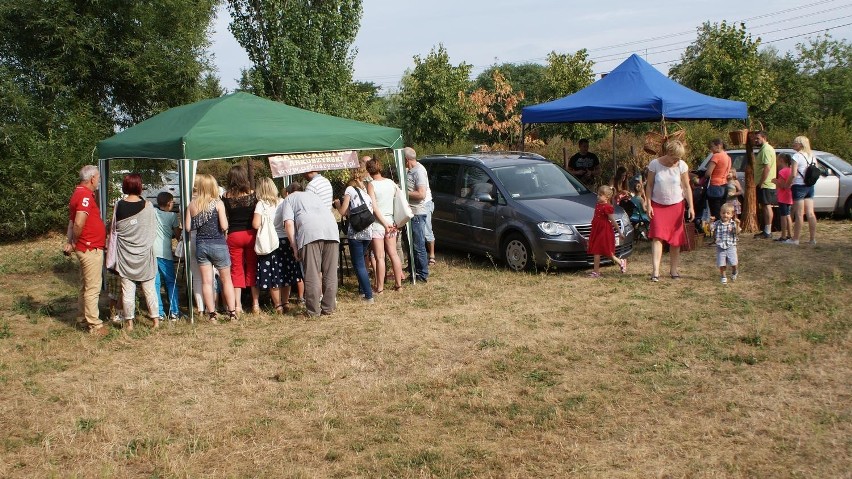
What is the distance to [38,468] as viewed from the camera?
484 cm

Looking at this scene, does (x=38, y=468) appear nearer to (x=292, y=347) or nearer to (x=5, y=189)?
(x=292, y=347)

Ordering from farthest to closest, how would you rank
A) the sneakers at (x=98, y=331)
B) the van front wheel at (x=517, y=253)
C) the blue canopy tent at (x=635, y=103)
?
1. the blue canopy tent at (x=635, y=103)
2. the van front wheel at (x=517, y=253)
3. the sneakers at (x=98, y=331)

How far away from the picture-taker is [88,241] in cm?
797

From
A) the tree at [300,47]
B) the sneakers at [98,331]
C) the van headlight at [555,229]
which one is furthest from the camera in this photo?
the tree at [300,47]

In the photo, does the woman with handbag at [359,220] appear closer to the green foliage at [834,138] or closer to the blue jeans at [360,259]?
the blue jeans at [360,259]

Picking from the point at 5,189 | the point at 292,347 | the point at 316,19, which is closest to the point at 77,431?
the point at 292,347

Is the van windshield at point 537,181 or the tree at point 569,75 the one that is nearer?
the van windshield at point 537,181

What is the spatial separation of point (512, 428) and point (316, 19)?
17.1 metres

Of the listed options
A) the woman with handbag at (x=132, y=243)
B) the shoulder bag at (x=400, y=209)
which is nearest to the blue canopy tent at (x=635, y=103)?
the shoulder bag at (x=400, y=209)

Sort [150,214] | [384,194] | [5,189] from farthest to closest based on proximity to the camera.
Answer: [5,189]
[384,194]
[150,214]

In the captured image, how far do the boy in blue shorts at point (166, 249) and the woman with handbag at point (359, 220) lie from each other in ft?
6.28

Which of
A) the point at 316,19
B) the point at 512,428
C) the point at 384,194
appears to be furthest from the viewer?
the point at 316,19

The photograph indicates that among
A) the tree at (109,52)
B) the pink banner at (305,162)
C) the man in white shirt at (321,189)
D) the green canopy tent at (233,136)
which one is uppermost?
the tree at (109,52)

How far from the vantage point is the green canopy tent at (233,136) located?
26.8ft
